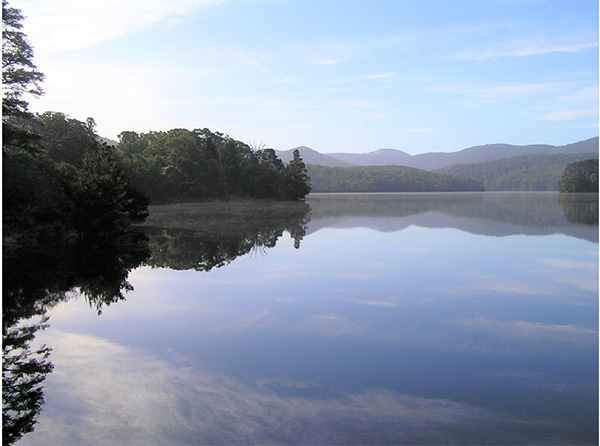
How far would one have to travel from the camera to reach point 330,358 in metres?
8.60

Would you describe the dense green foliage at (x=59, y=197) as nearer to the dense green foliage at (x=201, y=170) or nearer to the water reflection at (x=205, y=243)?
the water reflection at (x=205, y=243)

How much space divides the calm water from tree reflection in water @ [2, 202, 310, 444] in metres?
0.34

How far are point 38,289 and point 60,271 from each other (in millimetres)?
2642

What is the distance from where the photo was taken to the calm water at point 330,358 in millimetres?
6109

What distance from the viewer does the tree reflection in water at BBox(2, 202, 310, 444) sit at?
746cm

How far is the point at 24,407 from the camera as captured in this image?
671 cm

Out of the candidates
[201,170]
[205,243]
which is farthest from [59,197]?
[201,170]

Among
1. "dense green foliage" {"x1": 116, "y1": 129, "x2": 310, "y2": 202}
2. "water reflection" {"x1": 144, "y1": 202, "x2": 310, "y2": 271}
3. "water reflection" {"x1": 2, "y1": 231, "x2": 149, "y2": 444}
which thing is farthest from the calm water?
"dense green foliage" {"x1": 116, "y1": 129, "x2": 310, "y2": 202}

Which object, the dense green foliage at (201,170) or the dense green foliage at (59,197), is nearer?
the dense green foliage at (59,197)

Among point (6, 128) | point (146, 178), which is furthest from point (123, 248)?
point (146, 178)

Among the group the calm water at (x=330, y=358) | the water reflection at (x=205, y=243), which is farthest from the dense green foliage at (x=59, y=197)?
the calm water at (x=330, y=358)

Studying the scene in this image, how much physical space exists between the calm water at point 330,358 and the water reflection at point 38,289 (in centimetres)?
31

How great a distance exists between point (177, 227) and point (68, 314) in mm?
24231

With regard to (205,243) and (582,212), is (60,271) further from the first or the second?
(582,212)
